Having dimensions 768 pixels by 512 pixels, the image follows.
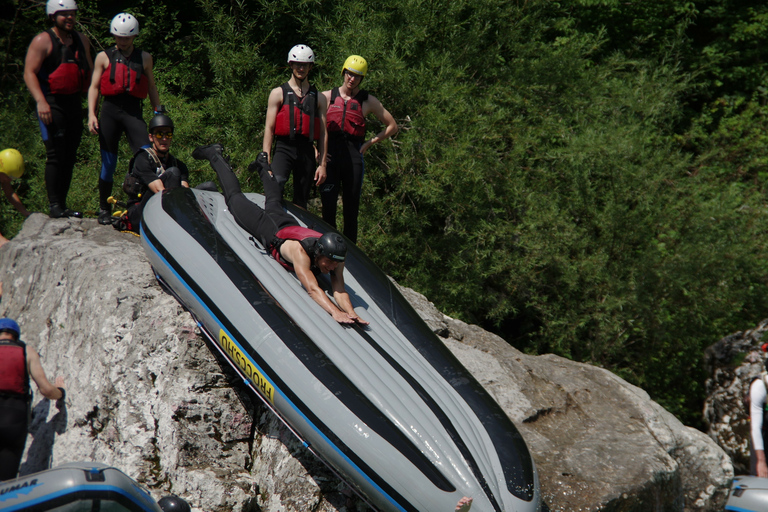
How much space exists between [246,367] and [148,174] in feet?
6.64

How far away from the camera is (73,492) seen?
248 cm

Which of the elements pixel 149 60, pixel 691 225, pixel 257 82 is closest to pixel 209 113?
pixel 257 82

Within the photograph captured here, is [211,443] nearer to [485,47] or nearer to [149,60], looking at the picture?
[149,60]

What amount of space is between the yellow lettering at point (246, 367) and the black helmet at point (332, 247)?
69 centimetres

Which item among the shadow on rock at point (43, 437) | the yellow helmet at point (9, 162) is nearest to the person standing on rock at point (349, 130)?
the shadow on rock at point (43, 437)

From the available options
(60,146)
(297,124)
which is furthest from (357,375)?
(60,146)

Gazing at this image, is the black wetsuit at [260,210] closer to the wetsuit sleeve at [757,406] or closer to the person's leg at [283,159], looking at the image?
the person's leg at [283,159]

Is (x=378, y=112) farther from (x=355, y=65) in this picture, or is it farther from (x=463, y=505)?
(x=463, y=505)

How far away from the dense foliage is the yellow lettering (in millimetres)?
3725

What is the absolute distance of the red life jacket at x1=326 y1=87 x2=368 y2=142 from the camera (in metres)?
4.77

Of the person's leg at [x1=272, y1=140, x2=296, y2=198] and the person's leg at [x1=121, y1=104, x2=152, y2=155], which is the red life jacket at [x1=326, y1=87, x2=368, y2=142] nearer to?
the person's leg at [x1=272, y1=140, x2=296, y2=198]

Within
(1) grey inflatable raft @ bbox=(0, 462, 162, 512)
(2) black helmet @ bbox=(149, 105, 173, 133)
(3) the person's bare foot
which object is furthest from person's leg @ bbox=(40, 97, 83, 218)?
(3) the person's bare foot

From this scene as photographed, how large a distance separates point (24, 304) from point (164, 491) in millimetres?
2247

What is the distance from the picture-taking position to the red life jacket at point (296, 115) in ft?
14.8
